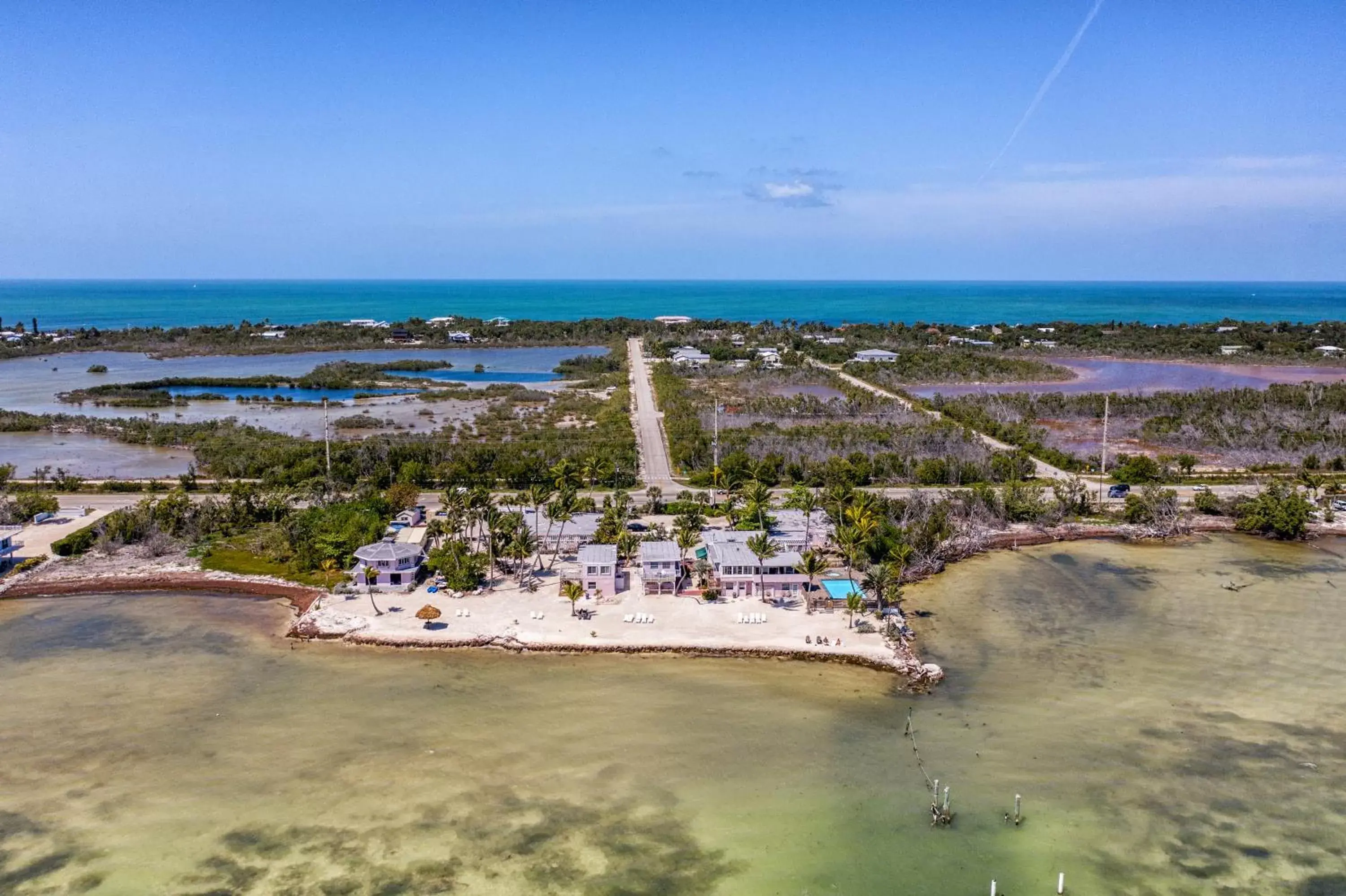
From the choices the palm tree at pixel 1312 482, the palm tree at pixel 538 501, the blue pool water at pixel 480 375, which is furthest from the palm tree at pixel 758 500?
the blue pool water at pixel 480 375

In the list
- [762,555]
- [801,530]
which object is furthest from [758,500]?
[762,555]

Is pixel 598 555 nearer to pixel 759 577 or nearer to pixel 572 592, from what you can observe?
pixel 572 592

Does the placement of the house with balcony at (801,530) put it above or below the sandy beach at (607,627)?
above

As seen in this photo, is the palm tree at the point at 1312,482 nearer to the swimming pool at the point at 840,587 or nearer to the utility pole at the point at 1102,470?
the utility pole at the point at 1102,470

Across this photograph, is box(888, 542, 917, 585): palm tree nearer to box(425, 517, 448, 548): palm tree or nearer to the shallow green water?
the shallow green water

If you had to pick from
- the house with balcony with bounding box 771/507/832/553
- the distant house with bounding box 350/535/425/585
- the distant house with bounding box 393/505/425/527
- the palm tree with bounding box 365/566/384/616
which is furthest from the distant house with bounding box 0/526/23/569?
the house with balcony with bounding box 771/507/832/553
